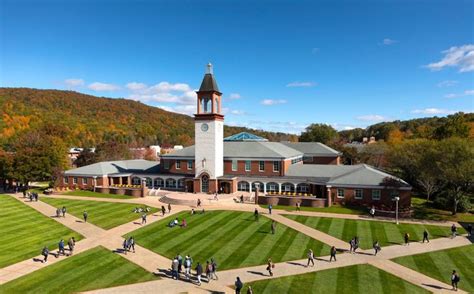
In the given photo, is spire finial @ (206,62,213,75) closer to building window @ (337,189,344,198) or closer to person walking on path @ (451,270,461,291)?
building window @ (337,189,344,198)

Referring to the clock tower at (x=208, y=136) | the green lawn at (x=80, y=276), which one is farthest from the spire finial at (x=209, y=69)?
the green lawn at (x=80, y=276)

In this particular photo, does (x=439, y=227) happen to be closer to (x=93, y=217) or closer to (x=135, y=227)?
(x=135, y=227)

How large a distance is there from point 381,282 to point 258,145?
38166 mm

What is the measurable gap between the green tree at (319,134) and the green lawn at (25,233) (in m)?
75.1

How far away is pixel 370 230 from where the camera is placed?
33.4 m

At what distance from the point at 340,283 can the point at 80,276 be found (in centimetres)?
1705

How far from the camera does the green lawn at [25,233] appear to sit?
89.0ft

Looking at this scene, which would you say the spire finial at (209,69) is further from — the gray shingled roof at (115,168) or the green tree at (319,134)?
the green tree at (319,134)

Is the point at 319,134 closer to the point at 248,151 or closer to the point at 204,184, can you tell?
the point at 248,151

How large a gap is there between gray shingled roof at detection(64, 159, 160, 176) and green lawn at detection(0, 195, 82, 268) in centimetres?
1624

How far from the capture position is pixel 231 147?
59375 millimetres

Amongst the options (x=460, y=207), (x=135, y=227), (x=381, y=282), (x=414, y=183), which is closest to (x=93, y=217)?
(x=135, y=227)

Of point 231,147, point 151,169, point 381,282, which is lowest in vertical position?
point 381,282

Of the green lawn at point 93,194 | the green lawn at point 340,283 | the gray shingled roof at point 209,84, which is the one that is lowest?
the green lawn at point 340,283
